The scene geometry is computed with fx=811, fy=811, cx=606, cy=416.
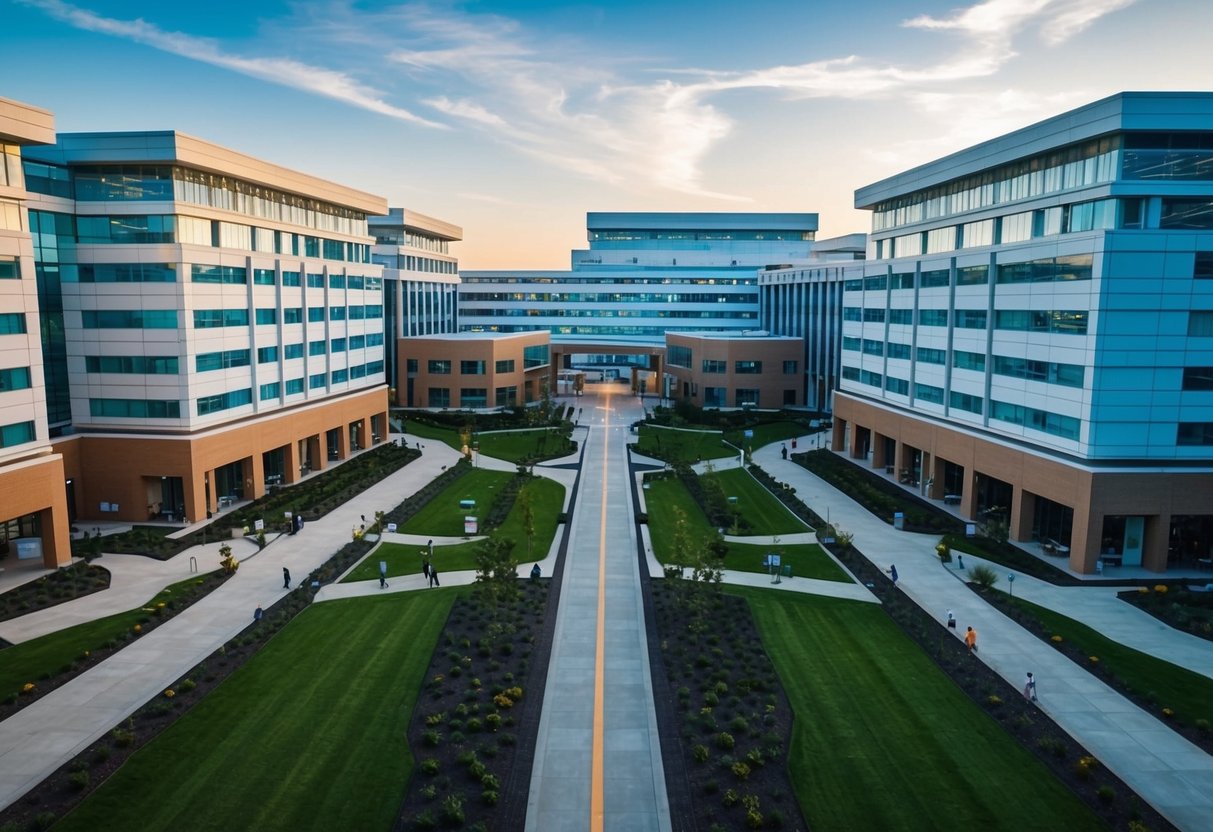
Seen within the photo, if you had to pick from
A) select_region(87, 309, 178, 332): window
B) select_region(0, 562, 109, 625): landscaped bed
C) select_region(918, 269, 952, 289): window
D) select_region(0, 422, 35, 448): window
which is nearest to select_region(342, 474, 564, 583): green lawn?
select_region(0, 562, 109, 625): landscaped bed

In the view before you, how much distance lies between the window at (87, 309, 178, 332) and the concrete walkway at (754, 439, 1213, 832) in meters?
45.1

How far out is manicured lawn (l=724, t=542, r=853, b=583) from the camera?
43094mm

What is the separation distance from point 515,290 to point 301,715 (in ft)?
403

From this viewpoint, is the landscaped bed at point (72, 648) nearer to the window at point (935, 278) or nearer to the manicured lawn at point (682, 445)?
the manicured lawn at point (682, 445)

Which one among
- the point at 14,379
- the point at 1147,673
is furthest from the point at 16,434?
the point at 1147,673

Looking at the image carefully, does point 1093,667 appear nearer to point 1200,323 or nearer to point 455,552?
point 1200,323

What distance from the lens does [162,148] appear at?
49.8 meters

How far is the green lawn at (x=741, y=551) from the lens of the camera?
4369 cm

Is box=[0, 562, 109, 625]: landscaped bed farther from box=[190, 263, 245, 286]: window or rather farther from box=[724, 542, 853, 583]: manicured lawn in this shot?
box=[724, 542, 853, 583]: manicured lawn

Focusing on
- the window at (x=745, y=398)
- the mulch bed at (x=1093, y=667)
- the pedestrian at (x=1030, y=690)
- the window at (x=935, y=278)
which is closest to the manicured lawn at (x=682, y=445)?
the window at (x=745, y=398)

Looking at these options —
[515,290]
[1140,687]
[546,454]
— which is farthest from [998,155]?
[515,290]

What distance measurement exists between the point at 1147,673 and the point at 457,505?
41.4 meters

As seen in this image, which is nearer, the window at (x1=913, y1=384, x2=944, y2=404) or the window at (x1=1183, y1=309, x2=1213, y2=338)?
the window at (x1=1183, y1=309, x2=1213, y2=338)

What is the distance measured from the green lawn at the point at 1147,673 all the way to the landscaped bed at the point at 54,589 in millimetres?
44465
